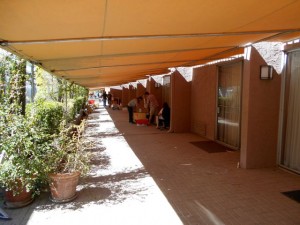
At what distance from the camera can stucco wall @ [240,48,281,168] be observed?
563 centimetres

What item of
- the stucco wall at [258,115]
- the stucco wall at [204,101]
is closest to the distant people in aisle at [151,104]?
the stucco wall at [204,101]

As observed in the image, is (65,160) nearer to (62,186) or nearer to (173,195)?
(62,186)

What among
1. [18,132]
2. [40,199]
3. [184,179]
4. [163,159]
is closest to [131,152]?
[163,159]

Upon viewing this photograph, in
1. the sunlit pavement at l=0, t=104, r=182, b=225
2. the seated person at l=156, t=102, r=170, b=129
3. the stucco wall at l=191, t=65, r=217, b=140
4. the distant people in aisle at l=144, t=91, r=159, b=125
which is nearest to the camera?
the sunlit pavement at l=0, t=104, r=182, b=225

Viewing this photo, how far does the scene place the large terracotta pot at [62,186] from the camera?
413 centimetres

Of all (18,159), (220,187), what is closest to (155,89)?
(220,187)

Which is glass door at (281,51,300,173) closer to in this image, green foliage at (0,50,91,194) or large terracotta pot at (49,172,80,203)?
green foliage at (0,50,91,194)

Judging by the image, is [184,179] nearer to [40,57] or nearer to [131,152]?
[131,152]

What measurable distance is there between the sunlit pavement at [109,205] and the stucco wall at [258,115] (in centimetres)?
240

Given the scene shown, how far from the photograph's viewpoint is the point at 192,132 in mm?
10977

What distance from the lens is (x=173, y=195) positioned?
14.6 ft

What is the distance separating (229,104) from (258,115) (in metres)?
Result: 2.48

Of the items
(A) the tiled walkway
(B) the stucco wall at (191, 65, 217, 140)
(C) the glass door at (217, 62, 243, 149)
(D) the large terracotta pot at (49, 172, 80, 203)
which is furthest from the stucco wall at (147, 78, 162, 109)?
(D) the large terracotta pot at (49, 172, 80, 203)

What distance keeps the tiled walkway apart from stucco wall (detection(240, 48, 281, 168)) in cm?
37
